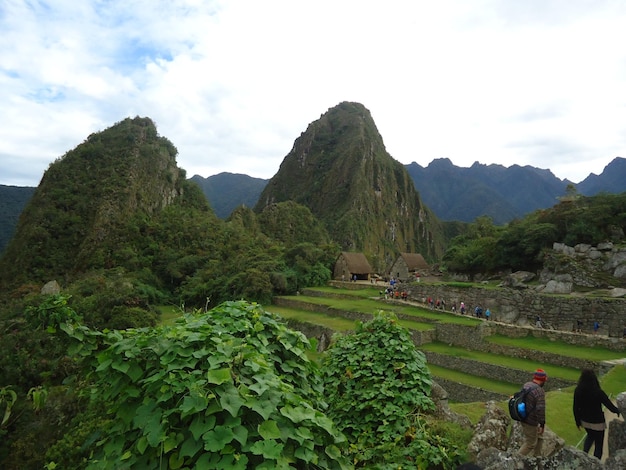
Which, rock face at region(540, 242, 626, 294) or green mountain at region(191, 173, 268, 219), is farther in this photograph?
green mountain at region(191, 173, 268, 219)

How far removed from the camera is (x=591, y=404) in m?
4.66

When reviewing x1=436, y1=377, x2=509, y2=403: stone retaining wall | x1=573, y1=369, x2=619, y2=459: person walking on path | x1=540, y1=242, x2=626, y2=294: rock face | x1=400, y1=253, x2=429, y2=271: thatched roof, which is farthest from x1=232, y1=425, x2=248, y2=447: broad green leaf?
x1=400, y1=253, x2=429, y2=271: thatched roof

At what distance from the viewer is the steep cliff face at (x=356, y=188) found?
369ft

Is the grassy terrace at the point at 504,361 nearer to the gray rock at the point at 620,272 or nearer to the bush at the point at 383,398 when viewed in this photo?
the gray rock at the point at 620,272

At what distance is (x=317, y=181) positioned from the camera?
435 ft

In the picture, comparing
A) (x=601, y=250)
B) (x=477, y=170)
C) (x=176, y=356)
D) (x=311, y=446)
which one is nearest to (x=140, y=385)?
(x=176, y=356)

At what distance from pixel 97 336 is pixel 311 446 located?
5.53ft

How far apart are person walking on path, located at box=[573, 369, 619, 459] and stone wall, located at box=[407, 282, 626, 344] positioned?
12.0m

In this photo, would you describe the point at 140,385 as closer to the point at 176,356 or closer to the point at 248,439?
the point at 176,356

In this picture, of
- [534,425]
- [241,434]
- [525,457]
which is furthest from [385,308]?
[241,434]

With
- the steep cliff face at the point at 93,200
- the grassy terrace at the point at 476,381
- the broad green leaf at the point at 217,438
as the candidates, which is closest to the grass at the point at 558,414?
the grassy terrace at the point at 476,381

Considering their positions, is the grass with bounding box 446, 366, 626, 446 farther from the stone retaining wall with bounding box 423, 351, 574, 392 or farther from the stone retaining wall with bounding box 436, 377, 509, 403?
the stone retaining wall with bounding box 436, 377, 509, 403

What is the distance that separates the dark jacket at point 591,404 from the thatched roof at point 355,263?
3381cm

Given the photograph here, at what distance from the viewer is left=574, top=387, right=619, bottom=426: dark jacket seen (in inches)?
181
